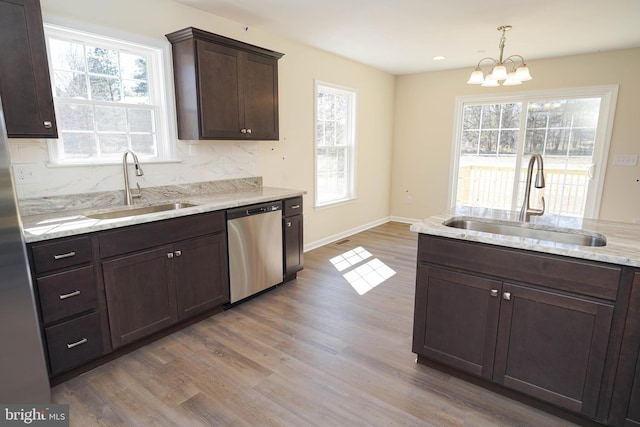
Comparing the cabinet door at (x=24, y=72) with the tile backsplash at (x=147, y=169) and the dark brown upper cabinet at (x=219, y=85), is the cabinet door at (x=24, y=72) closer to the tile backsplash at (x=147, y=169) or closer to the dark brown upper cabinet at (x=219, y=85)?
the tile backsplash at (x=147, y=169)

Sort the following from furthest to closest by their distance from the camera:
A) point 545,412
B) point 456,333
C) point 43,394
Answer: point 456,333, point 545,412, point 43,394

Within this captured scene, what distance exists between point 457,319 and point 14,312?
2178 millimetres

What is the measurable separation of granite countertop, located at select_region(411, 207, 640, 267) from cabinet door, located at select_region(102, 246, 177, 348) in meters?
1.77

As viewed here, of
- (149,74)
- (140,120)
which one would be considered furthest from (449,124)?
(140,120)

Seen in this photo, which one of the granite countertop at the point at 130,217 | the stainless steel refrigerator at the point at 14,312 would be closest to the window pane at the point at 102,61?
the granite countertop at the point at 130,217

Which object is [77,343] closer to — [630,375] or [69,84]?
[69,84]

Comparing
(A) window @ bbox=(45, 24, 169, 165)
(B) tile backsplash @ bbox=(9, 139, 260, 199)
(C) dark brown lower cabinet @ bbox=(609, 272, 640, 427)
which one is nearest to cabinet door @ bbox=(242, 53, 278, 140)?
(B) tile backsplash @ bbox=(9, 139, 260, 199)

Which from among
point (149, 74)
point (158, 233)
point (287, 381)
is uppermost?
point (149, 74)

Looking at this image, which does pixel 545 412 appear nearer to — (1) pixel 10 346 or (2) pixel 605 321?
(2) pixel 605 321

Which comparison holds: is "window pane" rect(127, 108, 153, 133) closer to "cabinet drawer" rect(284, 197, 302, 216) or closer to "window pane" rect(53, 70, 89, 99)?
"window pane" rect(53, 70, 89, 99)

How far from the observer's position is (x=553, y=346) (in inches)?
69.7

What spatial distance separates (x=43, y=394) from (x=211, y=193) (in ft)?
6.77

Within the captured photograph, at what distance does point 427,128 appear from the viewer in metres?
5.98

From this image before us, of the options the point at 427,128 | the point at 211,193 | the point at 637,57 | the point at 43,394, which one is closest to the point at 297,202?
the point at 211,193
